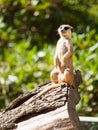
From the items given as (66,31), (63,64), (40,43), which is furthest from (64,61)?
(40,43)

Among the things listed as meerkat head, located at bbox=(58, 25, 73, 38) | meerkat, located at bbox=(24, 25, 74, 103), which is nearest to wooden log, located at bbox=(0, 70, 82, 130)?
meerkat, located at bbox=(24, 25, 74, 103)

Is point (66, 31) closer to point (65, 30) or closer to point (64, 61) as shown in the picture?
point (65, 30)

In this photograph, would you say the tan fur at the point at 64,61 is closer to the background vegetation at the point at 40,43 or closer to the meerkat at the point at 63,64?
the meerkat at the point at 63,64

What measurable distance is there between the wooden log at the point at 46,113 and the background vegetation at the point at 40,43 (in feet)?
3.97

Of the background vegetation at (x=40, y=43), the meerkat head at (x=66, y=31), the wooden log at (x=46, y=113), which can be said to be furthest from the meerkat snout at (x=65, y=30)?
the background vegetation at (x=40, y=43)

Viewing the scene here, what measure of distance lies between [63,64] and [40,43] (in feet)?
6.27

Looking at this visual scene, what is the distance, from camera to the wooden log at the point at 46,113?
4.69 feet

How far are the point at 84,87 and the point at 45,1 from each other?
0.90m

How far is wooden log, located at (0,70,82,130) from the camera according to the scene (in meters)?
1.43

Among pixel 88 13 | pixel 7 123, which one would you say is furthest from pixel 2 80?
pixel 7 123

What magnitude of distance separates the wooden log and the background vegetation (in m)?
1.21

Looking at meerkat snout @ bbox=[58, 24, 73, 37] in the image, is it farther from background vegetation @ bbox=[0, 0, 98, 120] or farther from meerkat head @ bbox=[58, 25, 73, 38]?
background vegetation @ bbox=[0, 0, 98, 120]

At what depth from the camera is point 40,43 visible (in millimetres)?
3449

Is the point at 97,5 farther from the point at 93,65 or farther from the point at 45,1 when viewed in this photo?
the point at 93,65
